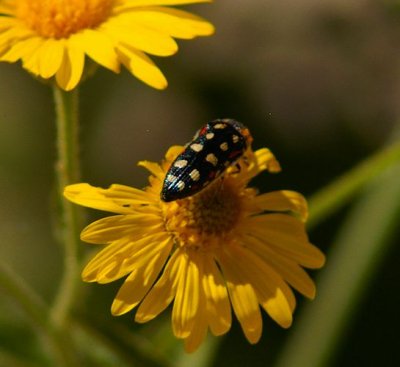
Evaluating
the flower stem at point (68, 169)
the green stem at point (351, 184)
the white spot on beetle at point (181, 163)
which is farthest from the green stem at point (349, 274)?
the white spot on beetle at point (181, 163)

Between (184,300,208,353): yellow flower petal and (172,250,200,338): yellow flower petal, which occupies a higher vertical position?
(172,250,200,338): yellow flower petal

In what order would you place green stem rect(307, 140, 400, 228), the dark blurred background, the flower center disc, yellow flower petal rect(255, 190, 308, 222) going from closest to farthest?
the flower center disc < yellow flower petal rect(255, 190, 308, 222) < green stem rect(307, 140, 400, 228) < the dark blurred background

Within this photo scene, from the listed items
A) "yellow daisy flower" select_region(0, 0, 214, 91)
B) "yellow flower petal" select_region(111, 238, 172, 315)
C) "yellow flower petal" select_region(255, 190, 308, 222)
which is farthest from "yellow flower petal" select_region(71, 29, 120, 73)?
"yellow flower petal" select_region(255, 190, 308, 222)

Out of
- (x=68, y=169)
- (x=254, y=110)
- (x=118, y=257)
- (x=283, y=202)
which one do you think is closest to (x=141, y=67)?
(x=68, y=169)

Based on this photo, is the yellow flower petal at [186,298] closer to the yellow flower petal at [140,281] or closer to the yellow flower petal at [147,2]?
the yellow flower petal at [140,281]

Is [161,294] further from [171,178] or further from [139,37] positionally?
[139,37]

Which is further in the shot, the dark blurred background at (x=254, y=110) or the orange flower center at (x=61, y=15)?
the dark blurred background at (x=254, y=110)

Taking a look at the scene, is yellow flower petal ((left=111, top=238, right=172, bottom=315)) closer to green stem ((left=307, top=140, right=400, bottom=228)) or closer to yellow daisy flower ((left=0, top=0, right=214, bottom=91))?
yellow daisy flower ((left=0, top=0, right=214, bottom=91))

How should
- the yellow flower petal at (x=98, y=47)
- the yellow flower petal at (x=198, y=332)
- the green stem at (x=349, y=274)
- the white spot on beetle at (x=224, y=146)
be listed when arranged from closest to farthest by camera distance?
1. the yellow flower petal at (x=198, y=332)
2. the yellow flower petal at (x=98, y=47)
3. the white spot on beetle at (x=224, y=146)
4. the green stem at (x=349, y=274)
